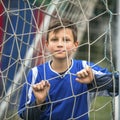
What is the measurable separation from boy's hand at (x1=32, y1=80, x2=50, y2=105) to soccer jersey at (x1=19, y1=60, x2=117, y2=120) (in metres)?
0.10

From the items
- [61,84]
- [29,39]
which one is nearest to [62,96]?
[61,84]

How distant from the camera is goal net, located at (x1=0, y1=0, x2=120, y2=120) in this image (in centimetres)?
214

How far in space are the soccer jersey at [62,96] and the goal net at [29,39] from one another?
5cm

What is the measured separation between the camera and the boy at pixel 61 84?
198cm

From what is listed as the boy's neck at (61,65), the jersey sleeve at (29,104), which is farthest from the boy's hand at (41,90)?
the boy's neck at (61,65)

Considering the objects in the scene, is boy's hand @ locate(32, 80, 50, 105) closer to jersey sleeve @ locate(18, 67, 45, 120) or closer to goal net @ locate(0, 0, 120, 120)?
jersey sleeve @ locate(18, 67, 45, 120)

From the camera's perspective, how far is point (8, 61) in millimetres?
2646

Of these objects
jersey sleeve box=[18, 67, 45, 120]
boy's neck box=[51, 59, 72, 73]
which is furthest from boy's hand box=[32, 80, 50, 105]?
boy's neck box=[51, 59, 72, 73]

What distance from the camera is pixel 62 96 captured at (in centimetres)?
205

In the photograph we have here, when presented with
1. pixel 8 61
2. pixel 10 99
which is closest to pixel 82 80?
pixel 10 99

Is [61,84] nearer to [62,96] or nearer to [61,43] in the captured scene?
[62,96]

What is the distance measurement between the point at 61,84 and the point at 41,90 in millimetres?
194

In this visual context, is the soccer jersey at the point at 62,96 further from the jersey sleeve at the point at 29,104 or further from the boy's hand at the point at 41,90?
the boy's hand at the point at 41,90

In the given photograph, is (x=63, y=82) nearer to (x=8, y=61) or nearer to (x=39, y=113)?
(x=39, y=113)
